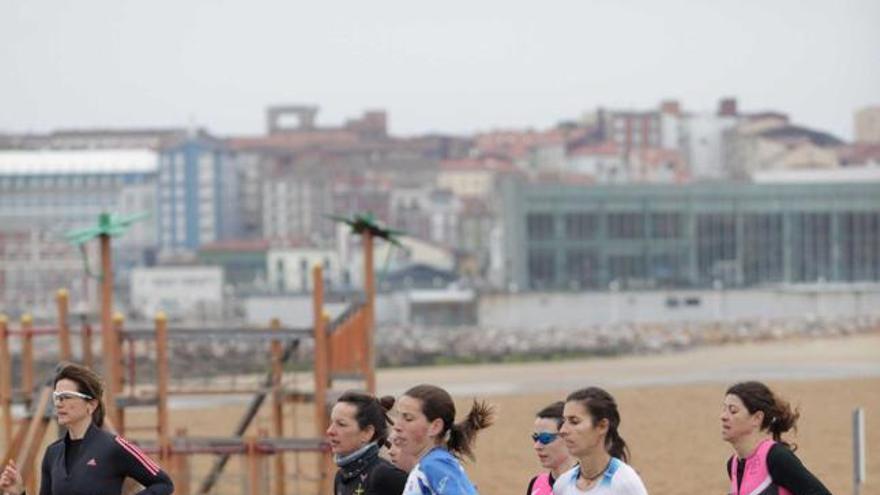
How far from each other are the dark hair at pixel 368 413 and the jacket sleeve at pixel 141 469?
2.16 ft

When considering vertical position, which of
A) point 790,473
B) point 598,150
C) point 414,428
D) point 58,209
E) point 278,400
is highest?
point 598,150

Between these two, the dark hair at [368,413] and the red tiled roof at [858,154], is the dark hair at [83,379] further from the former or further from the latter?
the red tiled roof at [858,154]

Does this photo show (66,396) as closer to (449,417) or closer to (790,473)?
(449,417)

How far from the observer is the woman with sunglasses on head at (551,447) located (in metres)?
8.93

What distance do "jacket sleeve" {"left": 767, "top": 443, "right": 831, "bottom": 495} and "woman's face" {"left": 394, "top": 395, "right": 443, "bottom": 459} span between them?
1195mm

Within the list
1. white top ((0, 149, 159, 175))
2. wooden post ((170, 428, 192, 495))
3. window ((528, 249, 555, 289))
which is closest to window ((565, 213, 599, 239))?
window ((528, 249, 555, 289))

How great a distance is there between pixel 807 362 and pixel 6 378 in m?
35.4

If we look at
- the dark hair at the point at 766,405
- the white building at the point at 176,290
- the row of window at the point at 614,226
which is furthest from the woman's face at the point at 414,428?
the white building at the point at 176,290

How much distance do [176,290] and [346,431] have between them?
325 feet

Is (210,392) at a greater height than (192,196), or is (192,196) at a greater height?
(210,392)

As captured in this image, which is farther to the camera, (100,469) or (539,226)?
(539,226)

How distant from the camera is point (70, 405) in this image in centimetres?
857

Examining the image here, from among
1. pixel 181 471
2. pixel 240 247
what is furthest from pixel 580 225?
pixel 181 471

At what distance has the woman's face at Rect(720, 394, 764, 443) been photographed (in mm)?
8789
